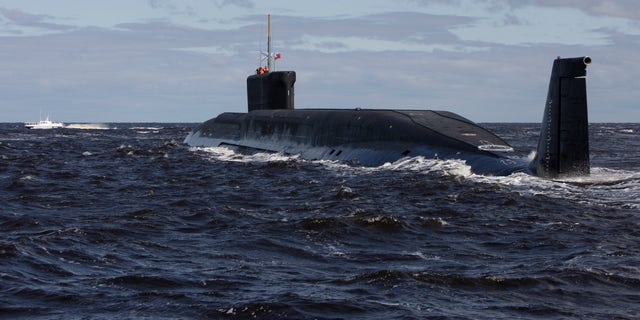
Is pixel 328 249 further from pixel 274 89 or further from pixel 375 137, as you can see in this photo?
pixel 274 89

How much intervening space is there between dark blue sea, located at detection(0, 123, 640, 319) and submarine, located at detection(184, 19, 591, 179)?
1123mm

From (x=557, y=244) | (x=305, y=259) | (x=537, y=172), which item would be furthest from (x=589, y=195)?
(x=305, y=259)

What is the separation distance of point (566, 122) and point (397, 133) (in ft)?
37.2

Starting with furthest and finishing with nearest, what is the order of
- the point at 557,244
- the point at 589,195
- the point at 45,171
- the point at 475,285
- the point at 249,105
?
the point at 249,105 < the point at 45,171 < the point at 589,195 < the point at 557,244 < the point at 475,285

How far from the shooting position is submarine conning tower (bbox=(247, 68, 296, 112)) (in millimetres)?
50997

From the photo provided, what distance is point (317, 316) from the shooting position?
36.3 ft

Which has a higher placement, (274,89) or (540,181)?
(274,89)

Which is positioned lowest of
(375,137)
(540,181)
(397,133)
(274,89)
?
(540,181)

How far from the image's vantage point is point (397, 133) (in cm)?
3562

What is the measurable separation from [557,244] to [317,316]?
7.12 m

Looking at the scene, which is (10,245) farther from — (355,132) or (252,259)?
(355,132)

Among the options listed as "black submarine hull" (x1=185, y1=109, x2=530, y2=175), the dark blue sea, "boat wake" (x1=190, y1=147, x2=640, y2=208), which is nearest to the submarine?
"black submarine hull" (x1=185, y1=109, x2=530, y2=175)

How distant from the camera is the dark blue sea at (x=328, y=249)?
11633 millimetres

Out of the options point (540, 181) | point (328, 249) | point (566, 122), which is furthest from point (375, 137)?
point (328, 249)
